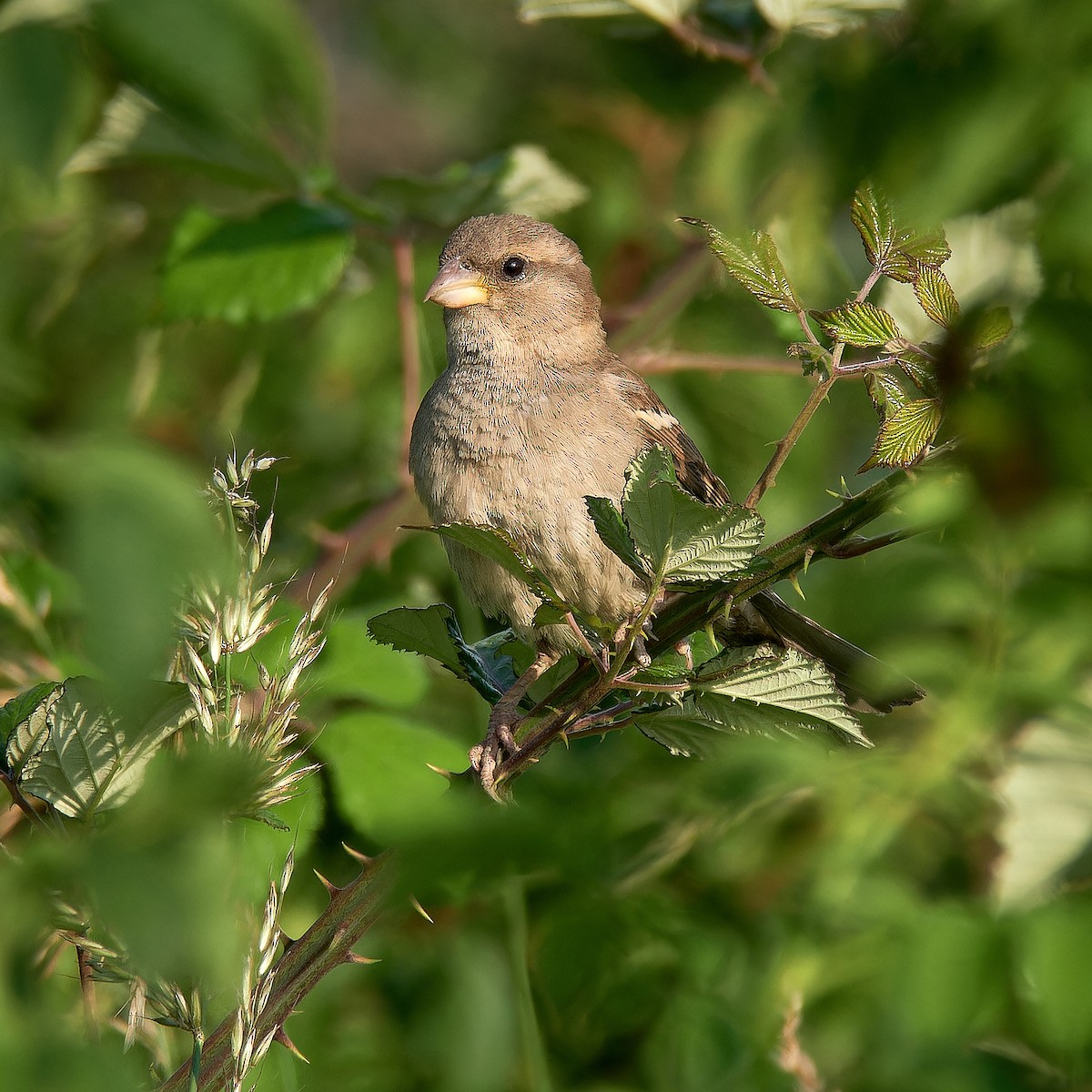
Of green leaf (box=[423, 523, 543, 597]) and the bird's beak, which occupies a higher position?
green leaf (box=[423, 523, 543, 597])

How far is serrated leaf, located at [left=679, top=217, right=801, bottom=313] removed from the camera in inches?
55.1

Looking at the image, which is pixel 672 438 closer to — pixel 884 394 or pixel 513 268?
pixel 513 268

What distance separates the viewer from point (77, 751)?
146 cm

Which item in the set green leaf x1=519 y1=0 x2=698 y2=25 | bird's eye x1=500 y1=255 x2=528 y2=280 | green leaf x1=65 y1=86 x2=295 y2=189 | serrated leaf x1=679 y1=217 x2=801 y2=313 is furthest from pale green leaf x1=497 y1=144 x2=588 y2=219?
serrated leaf x1=679 y1=217 x2=801 y2=313

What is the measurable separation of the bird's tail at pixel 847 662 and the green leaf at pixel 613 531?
0.78 m

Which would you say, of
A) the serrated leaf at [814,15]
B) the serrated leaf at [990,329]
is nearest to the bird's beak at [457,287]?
the serrated leaf at [814,15]

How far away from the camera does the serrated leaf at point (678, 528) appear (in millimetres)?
1323

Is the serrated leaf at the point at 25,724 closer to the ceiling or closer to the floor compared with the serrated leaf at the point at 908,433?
closer to the floor

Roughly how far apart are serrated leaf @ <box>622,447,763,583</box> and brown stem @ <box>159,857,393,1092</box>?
435 mm

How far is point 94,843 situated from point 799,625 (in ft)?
6.52

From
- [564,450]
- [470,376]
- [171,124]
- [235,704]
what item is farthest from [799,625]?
[171,124]

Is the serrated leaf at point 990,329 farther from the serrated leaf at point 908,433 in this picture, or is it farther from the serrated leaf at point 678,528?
the serrated leaf at point 678,528

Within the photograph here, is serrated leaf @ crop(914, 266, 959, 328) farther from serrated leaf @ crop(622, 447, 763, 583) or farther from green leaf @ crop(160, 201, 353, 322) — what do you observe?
green leaf @ crop(160, 201, 353, 322)

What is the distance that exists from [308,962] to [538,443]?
4.76ft
